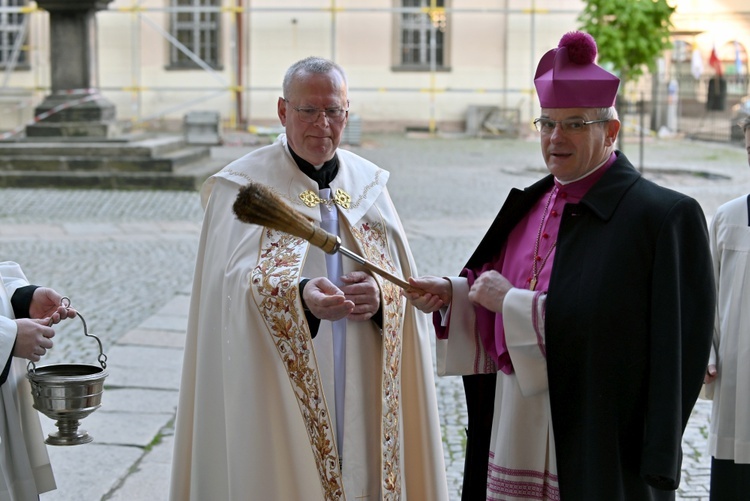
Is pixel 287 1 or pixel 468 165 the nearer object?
pixel 468 165

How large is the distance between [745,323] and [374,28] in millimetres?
23596

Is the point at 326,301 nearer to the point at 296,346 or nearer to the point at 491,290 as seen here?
the point at 296,346

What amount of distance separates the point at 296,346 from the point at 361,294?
0.26m

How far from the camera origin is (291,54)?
2664cm

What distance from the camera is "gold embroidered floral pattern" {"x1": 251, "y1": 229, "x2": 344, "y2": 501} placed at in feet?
11.4

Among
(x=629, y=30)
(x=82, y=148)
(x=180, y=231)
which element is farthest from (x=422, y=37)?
(x=180, y=231)

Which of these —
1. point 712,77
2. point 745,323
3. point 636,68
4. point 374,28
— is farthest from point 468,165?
point 745,323

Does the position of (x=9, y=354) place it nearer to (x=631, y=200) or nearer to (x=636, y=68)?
(x=631, y=200)

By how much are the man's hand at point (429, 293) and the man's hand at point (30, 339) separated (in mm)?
1086

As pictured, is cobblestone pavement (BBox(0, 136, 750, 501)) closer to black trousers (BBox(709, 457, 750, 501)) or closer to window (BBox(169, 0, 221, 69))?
black trousers (BBox(709, 457, 750, 501))

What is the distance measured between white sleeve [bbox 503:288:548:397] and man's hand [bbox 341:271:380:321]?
1.78 feet

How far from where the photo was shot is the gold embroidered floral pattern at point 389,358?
3.59 m

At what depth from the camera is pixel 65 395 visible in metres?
3.31

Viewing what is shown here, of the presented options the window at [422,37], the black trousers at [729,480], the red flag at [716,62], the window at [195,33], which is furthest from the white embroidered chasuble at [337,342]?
the red flag at [716,62]
